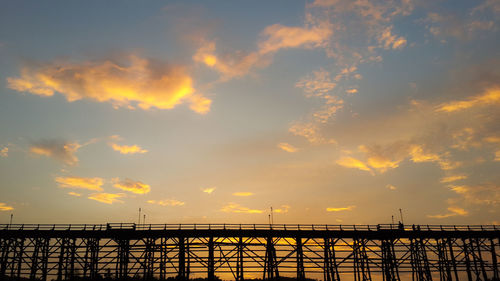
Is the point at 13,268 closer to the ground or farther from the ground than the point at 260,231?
closer to the ground

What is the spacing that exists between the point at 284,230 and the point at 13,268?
89.5 ft

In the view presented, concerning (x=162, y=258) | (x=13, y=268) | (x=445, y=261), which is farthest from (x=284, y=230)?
(x=13, y=268)

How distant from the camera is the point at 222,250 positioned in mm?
37500

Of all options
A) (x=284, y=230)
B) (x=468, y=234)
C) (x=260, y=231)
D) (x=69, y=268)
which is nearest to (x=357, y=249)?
(x=284, y=230)

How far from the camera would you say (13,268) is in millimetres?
36000

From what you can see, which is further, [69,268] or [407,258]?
[407,258]

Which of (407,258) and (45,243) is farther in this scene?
(407,258)

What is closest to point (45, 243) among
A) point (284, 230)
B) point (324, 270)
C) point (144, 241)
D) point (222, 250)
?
point (144, 241)

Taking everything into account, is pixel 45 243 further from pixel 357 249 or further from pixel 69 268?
pixel 357 249

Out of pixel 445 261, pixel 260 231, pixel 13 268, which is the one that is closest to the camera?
pixel 13 268

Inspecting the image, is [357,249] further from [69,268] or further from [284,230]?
[69,268]

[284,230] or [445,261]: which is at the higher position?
[284,230]

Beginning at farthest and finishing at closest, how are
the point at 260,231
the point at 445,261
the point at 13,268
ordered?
1. the point at 445,261
2. the point at 260,231
3. the point at 13,268

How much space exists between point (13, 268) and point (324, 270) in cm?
3122
